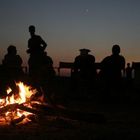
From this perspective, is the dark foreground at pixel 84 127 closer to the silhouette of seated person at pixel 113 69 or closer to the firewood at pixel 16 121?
the firewood at pixel 16 121

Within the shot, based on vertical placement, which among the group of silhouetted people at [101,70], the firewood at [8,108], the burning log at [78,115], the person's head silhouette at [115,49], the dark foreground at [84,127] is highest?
the person's head silhouette at [115,49]

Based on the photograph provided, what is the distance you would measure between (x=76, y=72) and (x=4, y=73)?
8.93ft

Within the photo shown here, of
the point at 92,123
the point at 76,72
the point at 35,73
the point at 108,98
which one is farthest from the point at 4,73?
the point at 92,123

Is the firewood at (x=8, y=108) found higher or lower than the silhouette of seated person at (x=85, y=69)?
lower

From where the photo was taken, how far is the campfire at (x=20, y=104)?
10.1m

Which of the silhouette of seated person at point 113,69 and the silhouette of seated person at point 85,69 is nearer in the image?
the silhouette of seated person at point 113,69

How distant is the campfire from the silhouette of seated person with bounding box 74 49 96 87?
14.1 ft

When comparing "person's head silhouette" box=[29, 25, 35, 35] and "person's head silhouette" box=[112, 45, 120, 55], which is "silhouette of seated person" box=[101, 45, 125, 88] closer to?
Answer: "person's head silhouette" box=[112, 45, 120, 55]

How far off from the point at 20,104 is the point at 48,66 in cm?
457

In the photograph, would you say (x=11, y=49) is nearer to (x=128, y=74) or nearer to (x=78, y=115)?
(x=78, y=115)

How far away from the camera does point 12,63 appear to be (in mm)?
15133


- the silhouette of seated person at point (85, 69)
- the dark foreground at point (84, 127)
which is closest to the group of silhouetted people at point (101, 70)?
the silhouette of seated person at point (85, 69)

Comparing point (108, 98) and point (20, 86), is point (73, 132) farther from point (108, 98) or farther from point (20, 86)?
point (108, 98)

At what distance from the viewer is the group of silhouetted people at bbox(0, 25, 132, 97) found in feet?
47.1
